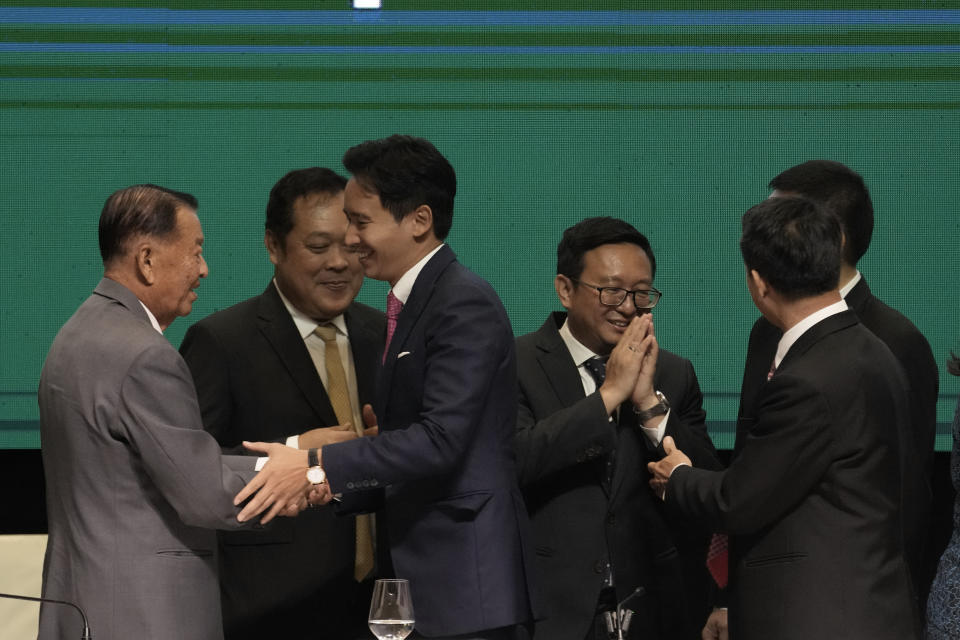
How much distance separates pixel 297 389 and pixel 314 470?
0.60 m

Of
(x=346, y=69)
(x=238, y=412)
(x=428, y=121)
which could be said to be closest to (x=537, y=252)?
(x=428, y=121)

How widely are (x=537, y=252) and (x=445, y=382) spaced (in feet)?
6.46

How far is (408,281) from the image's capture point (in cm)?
280

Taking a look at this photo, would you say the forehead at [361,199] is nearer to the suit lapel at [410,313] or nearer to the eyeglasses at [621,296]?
the suit lapel at [410,313]

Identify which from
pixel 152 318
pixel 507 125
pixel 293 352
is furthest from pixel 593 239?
pixel 507 125

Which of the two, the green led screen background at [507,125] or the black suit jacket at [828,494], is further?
the green led screen background at [507,125]

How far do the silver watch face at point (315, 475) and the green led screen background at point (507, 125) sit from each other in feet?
6.04

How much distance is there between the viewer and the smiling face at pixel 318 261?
3.40m

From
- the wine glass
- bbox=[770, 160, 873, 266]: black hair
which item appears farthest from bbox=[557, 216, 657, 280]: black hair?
the wine glass

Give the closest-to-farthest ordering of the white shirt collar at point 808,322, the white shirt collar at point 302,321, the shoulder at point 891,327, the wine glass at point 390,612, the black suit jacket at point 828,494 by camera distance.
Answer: the wine glass at point 390,612 < the black suit jacket at point 828,494 < the white shirt collar at point 808,322 < the shoulder at point 891,327 < the white shirt collar at point 302,321

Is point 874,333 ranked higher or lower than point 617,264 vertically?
lower

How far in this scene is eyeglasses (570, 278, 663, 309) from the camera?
3238mm

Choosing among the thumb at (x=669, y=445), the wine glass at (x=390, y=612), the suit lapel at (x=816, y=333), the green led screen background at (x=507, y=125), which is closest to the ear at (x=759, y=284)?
the suit lapel at (x=816, y=333)

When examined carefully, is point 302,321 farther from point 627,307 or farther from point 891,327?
point 891,327
